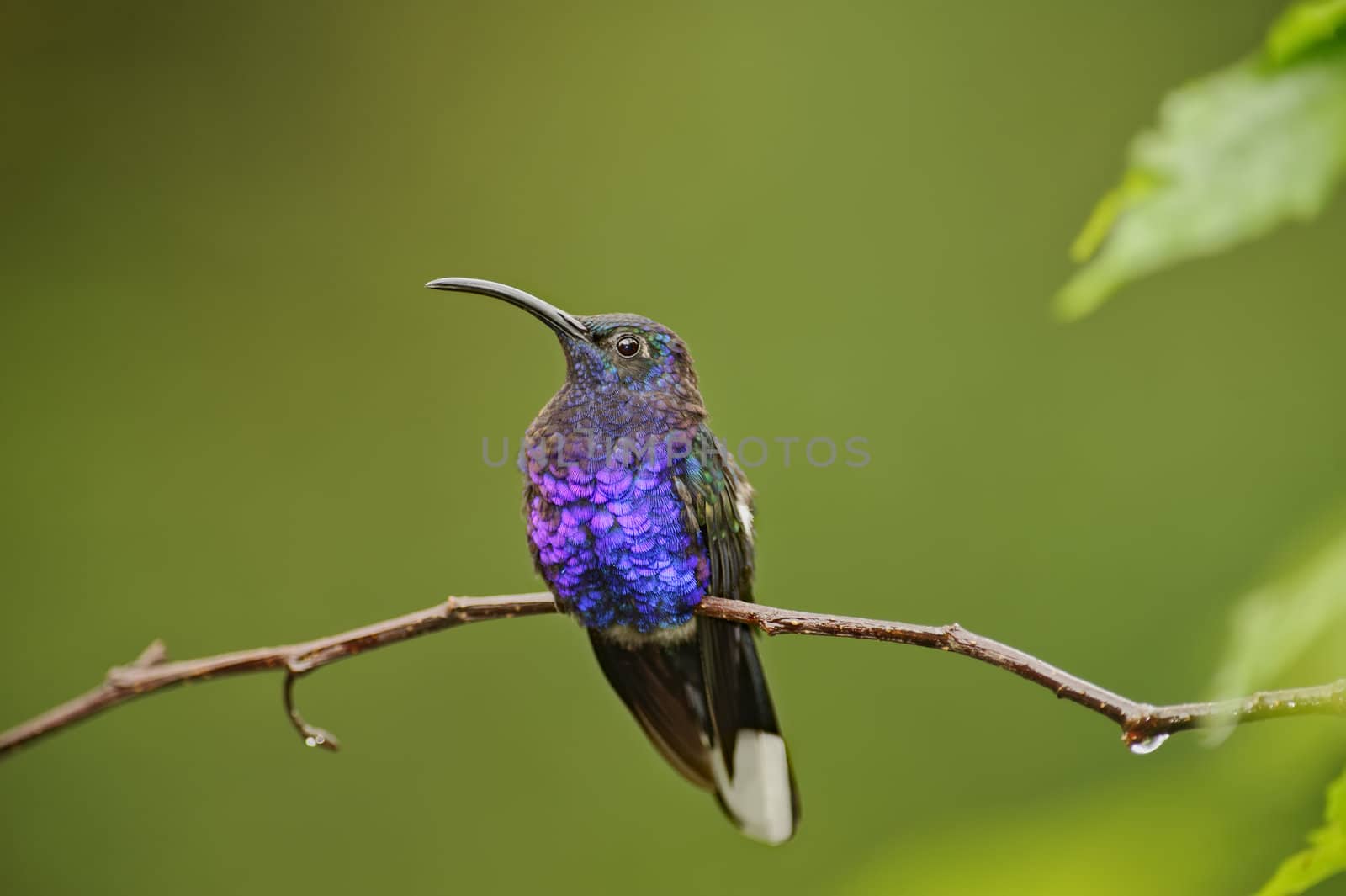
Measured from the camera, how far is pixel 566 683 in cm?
386

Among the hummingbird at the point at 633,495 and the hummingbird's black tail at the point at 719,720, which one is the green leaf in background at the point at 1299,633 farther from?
the hummingbird's black tail at the point at 719,720

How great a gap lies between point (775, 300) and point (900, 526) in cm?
89

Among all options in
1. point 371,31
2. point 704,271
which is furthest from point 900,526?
point 371,31

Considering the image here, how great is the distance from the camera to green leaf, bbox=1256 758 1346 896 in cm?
57

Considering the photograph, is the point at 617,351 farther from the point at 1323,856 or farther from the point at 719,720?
the point at 1323,856

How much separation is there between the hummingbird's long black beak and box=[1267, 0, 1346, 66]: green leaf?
1.00 meters

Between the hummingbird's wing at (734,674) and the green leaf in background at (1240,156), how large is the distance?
981 millimetres

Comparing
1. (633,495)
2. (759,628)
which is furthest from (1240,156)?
(633,495)

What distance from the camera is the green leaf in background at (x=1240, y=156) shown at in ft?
1.70

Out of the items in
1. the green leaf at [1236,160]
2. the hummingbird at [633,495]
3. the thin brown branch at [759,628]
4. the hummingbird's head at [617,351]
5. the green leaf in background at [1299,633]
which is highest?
the hummingbird's head at [617,351]

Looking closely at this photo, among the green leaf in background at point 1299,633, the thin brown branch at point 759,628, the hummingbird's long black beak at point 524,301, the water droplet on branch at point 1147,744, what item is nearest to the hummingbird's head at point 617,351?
the hummingbird's long black beak at point 524,301

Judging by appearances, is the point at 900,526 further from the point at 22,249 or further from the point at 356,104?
the point at 22,249

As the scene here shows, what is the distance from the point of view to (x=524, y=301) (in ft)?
5.11

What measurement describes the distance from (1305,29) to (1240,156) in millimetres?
96
